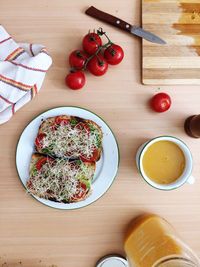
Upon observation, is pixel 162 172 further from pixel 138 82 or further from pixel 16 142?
pixel 16 142

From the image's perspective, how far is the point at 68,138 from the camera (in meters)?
1.11

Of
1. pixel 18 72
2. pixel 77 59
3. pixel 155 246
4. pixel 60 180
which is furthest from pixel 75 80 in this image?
pixel 155 246

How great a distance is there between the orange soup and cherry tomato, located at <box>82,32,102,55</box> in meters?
0.33

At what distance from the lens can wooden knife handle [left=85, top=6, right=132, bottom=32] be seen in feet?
3.77

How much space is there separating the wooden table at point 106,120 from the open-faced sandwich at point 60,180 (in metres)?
0.07

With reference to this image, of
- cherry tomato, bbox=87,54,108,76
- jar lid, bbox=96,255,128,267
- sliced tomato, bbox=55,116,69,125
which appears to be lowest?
jar lid, bbox=96,255,128,267

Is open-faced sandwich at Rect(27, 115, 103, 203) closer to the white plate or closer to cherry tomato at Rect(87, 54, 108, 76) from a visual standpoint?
the white plate

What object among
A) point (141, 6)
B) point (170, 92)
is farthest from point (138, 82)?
point (141, 6)

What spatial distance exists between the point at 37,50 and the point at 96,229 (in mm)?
571

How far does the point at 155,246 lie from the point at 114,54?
555 mm

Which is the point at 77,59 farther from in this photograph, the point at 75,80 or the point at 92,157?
the point at 92,157

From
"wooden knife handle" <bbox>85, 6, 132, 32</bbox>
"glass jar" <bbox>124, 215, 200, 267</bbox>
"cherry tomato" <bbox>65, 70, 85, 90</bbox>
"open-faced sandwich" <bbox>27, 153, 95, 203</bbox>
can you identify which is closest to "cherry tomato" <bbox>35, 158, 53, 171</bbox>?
"open-faced sandwich" <bbox>27, 153, 95, 203</bbox>

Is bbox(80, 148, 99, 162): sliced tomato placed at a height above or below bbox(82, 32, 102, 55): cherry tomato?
below

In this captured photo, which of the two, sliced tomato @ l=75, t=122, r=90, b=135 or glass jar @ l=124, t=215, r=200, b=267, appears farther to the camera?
sliced tomato @ l=75, t=122, r=90, b=135
